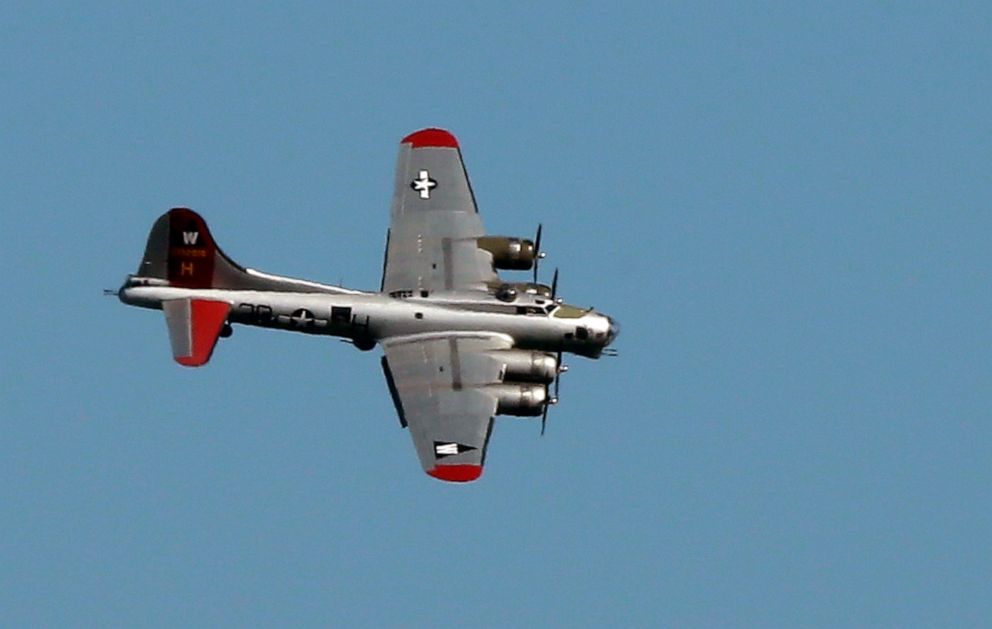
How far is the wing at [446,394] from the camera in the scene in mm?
48562

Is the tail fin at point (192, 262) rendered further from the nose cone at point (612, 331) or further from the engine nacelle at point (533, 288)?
the nose cone at point (612, 331)

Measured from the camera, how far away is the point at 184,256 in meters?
52.1

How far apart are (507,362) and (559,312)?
7.36 feet

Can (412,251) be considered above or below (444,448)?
above

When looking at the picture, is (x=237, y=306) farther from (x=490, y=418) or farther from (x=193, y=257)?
(x=490, y=418)

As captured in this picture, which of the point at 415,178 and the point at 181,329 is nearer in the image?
the point at 181,329

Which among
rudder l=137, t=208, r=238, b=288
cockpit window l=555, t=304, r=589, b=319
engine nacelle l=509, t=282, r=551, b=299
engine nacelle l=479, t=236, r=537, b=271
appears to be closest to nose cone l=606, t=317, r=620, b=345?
cockpit window l=555, t=304, r=589, b=319

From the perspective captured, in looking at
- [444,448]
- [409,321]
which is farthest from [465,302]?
[444,448]

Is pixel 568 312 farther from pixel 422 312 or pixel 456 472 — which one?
pixel 456 472

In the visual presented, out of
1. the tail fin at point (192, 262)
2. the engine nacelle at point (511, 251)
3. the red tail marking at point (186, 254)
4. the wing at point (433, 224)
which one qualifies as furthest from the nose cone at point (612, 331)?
the red tail marking at point (186, 254)

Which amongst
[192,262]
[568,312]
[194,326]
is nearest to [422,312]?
[568,312]

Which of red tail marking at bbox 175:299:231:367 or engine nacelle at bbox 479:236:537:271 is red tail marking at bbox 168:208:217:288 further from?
engine nacelle at bbox 479:236:537:271

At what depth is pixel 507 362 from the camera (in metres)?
51.5

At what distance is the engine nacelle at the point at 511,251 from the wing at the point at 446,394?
250 centimetres
